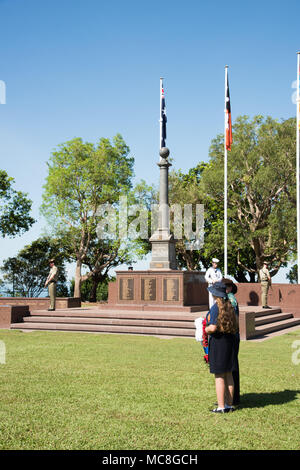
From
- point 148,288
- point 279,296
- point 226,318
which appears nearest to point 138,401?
point 226,318

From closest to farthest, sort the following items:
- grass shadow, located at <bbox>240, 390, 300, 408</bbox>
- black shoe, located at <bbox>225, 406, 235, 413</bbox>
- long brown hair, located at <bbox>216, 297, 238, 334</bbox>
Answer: long brown hair, located at <bbox>216, 297, 238, 334</bbox> → black shoe, located at <bbox>225, 406, 235, 413</bbox> → grass shadow, located at <bbox>240, 390, 300, 408</bbox>

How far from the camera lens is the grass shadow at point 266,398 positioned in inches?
266

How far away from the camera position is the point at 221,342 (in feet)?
20.7

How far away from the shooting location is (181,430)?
5.52 metres

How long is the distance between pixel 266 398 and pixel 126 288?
13896mm

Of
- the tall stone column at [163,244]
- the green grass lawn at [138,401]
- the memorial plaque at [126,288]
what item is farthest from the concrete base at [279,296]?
the green grass lawn at [138,401]

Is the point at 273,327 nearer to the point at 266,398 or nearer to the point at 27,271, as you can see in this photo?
the point at 266,398

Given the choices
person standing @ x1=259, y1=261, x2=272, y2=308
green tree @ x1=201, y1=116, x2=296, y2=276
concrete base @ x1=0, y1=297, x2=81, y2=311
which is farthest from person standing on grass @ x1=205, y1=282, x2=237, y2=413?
green tree @ x1=201, y1=116, x2=296, y2=276

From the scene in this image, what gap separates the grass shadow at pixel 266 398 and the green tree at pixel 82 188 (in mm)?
32349

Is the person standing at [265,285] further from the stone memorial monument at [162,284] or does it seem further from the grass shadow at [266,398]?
the grass shadow at [266,398]

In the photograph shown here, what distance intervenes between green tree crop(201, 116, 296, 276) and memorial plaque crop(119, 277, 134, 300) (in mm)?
16634

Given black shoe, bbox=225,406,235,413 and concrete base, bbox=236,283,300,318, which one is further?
concrete base, bbox=236,283,300,318

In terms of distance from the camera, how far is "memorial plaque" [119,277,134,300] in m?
20.6

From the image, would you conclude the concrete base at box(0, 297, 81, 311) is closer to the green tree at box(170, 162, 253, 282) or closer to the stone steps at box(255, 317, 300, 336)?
the stone steps at box(255, 317, 300, 336)
